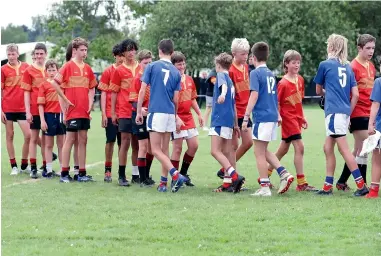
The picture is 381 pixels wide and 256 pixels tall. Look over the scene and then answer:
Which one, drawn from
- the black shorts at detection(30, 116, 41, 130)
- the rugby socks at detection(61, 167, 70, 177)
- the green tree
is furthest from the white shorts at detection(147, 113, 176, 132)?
the green tree

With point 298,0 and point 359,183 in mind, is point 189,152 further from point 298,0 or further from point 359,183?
point 298,0

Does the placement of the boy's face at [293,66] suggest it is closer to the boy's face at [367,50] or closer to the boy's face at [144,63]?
the boy's face at [367,50]

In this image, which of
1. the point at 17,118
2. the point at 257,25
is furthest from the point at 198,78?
the point at 17,118

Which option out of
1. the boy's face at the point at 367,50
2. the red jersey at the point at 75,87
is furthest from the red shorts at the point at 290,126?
the red jersey at the point at 75,87

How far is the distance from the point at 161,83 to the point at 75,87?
5.96 ft

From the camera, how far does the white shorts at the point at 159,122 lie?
11.0 meters

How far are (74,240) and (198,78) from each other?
144 feet

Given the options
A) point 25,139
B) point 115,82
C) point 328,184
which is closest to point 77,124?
point 115,82

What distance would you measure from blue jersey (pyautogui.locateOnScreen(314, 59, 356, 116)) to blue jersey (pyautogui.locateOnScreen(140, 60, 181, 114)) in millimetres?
1922

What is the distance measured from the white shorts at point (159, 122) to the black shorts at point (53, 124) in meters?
2.65

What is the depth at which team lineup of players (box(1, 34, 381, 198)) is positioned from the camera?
10.7m

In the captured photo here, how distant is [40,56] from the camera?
13375 mm

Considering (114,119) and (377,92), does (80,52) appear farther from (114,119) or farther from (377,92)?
(377,92)

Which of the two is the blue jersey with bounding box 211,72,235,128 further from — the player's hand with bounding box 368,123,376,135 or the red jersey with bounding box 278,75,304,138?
the player's hand with bounding box 368,123,376,135
